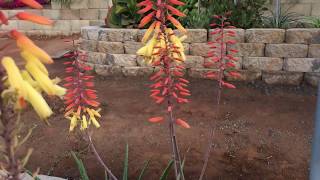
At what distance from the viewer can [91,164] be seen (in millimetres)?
3488

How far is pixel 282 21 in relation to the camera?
18.6 ft

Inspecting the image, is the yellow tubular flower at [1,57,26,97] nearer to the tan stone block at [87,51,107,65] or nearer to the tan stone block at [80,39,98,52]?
the tan stone block at [87,51,107,65]

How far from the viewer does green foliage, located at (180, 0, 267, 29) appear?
5.54 metres

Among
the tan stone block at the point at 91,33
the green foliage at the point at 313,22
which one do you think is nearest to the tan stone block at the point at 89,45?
the tan stone block at the point at 91,33

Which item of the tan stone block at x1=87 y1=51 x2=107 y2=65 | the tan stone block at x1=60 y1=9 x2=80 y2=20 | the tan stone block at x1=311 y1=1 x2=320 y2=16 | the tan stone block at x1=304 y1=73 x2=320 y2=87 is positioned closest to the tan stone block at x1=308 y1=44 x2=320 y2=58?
the tan stone block at x1=304 y1=73 x2=320 y2=87

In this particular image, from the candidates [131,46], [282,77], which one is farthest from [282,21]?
[131,46]

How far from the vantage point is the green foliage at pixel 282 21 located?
220 inches

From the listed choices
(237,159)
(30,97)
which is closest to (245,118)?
(237,159)

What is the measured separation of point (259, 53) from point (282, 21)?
0.79 m

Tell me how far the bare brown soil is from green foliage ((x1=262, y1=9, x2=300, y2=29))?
1.06 meters

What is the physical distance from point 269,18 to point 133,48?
2313 millimetres

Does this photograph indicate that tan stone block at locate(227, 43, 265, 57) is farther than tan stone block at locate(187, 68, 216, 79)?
No

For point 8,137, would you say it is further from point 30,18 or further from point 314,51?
point 314,51

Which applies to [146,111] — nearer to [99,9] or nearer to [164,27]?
[164,27]
